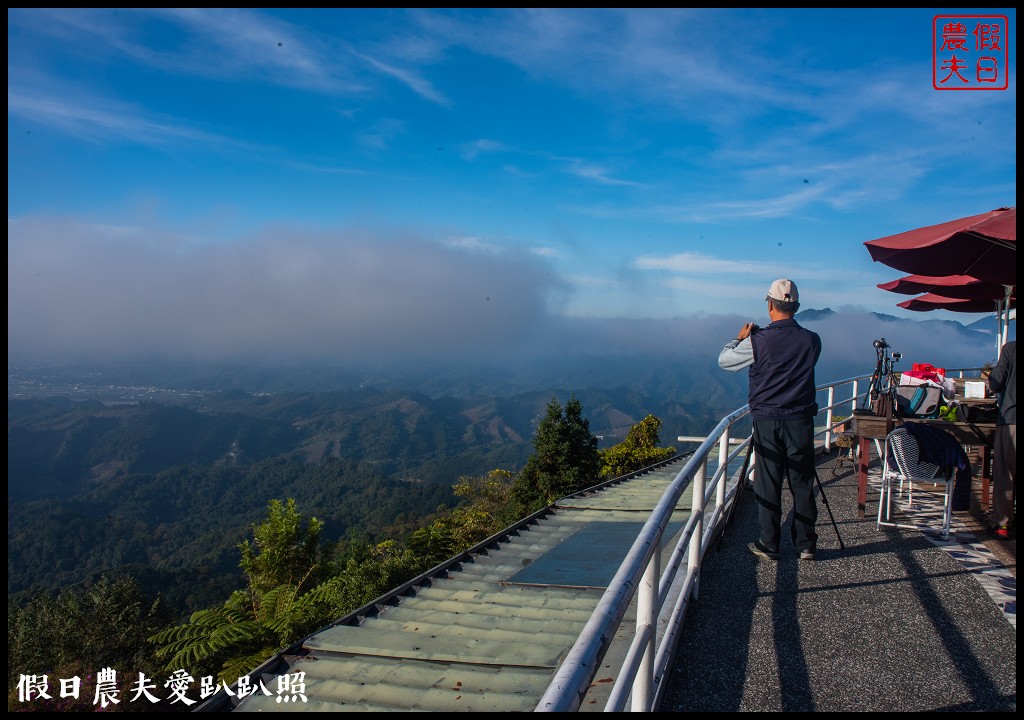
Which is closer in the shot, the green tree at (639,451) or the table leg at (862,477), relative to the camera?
the table leg at (862,477)

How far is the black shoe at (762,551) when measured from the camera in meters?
4.58

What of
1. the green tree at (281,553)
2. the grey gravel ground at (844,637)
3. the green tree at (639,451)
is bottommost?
the green tree at (281,553)

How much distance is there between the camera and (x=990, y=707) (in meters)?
2.76

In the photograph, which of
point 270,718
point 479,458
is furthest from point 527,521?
point 479,458

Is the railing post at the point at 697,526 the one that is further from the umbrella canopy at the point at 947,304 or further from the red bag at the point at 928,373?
the umbrella canopy at the point at 947,304

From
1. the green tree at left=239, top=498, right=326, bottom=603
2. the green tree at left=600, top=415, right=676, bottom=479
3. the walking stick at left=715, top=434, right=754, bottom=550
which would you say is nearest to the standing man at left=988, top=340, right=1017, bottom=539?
the walking stick at left=715, top=434, right=754, bottom=550

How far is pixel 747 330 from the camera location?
450 cm

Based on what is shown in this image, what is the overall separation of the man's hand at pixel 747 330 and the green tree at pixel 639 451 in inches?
763

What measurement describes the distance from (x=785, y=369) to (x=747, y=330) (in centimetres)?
35

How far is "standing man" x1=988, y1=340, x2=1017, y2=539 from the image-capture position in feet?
16.2

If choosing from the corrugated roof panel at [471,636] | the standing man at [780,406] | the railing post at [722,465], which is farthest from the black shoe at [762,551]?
the corrugated roof panel at [471,636]

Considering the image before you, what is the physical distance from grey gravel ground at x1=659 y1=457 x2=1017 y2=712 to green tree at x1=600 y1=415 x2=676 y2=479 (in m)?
18.8

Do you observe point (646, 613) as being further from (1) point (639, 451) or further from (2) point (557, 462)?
(2) point (557, 462)

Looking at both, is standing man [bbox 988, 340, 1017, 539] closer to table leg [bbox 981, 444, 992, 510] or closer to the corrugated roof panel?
table leg [bbox 981, 444, 992, 510]
